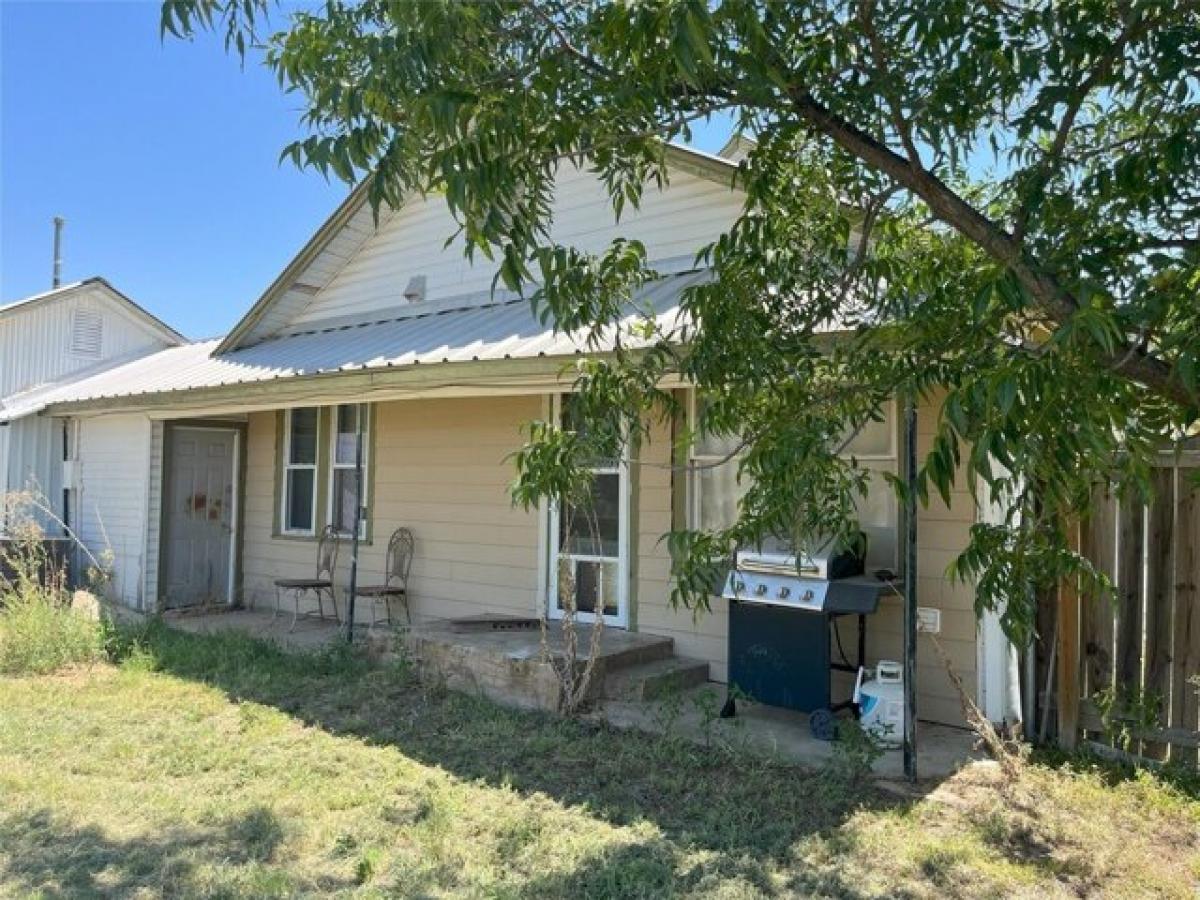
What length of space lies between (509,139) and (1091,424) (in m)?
1.67

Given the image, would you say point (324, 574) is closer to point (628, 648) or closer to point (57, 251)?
point (628, 648)

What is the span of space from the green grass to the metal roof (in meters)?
2.52

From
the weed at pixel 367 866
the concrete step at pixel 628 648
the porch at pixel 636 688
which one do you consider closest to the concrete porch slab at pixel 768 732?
the porch at pixel 636 688

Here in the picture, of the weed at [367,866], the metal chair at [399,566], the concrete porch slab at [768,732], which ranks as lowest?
the weed at [367,866]

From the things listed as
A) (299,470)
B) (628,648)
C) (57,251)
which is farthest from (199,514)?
(57,251)

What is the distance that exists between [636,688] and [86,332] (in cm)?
1408

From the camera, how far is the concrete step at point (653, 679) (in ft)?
21.0

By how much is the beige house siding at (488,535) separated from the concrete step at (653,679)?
21 cm

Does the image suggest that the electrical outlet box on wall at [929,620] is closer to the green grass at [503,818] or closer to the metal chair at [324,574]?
the green grass at [503,818]

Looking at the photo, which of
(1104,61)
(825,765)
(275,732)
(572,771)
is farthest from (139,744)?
(1104,61)

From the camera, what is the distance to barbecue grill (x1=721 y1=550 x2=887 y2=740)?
5.41 meters

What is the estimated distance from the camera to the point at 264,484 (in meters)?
11.1

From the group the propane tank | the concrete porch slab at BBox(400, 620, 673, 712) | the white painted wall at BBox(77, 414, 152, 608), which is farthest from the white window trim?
the white painted wall at BBox(77, 414, 152, 608)

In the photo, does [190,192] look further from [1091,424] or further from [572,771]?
[1091,424]
